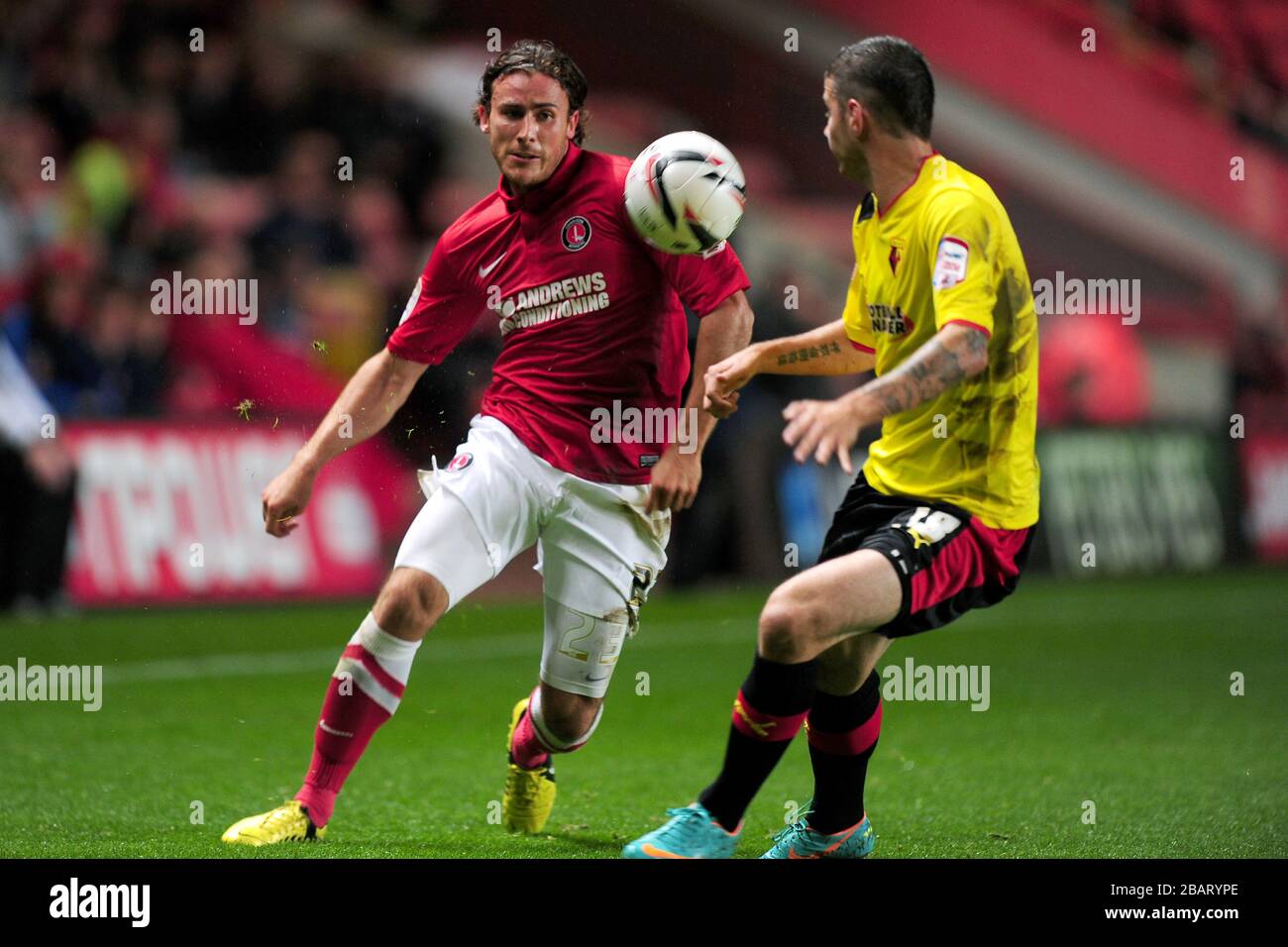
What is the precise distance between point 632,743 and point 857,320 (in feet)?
9.75

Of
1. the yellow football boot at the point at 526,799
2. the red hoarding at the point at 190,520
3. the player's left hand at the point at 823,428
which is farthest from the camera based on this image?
the red hoarding at the point at 190,520

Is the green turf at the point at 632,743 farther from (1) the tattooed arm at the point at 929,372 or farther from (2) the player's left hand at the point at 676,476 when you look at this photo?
(1) the tattooed arm at the point at 929,372

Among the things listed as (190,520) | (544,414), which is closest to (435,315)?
(544,414)

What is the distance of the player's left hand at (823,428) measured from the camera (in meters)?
3.94

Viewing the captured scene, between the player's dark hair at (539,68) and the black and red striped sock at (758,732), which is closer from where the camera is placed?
the black and red striped sock at (758,732)

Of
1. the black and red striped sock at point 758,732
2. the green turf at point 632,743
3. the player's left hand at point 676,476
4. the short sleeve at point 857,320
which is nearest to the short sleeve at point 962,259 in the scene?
the short sleeve at point 857,320

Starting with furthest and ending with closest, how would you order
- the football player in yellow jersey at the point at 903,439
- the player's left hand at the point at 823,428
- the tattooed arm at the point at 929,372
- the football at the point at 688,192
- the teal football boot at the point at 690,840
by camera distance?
the football at the point at 688,192 < the teal football boot at the point at 690,840 < the football player in yellow jersey at the point at 903,439 < the tattooed arm at the point at 929,372 < the player's left hand at the point at 823,428

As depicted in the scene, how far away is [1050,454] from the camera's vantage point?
14.8 metres

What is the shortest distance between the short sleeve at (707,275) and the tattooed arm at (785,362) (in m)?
0.18

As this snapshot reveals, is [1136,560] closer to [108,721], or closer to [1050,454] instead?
[1050,454]

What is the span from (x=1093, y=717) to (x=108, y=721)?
447 centimetres

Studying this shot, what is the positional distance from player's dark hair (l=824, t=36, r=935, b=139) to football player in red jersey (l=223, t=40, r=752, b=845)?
0.64 meters

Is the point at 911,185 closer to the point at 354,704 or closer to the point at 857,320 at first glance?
the point at 857,320

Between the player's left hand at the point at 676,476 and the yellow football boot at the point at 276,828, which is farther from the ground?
the player's left hand at the point at 676,476
